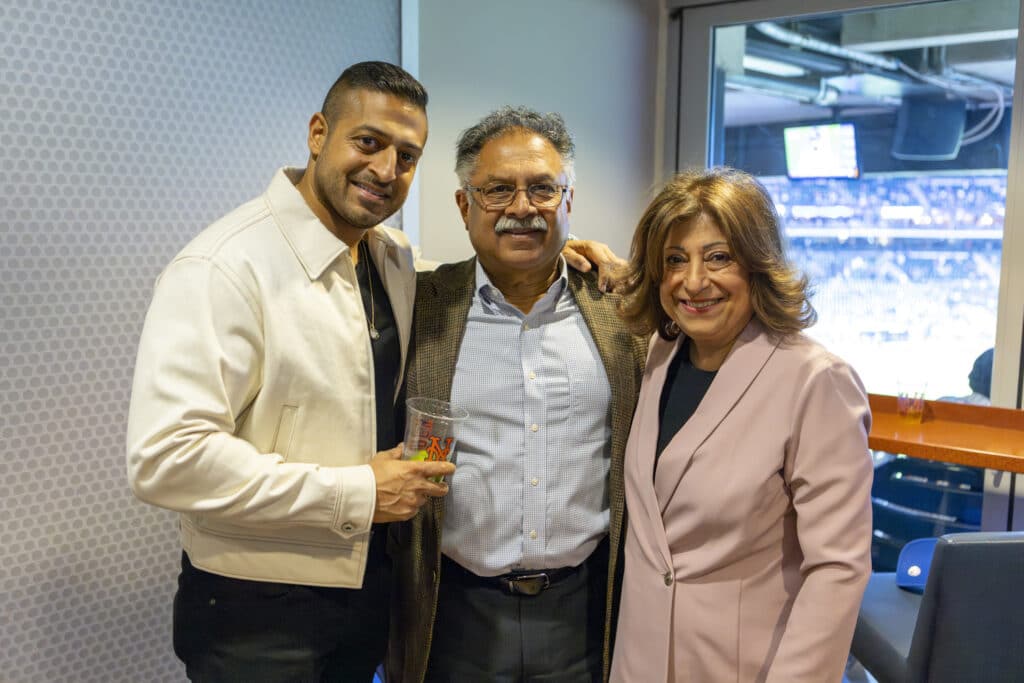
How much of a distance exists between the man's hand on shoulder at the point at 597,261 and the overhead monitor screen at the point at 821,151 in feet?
6.42

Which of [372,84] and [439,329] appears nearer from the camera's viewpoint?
[372,84]

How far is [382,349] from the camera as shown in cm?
185

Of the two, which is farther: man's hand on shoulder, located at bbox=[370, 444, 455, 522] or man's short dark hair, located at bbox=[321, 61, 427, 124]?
man's short dark hair, located at bbox=[321, 61, 427, 124]

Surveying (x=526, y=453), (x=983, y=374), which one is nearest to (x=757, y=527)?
(x=526, y=453)

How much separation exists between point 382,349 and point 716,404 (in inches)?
26.4

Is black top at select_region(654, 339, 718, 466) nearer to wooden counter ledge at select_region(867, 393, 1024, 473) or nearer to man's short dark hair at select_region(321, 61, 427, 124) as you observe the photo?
man's short dark hair at select_region(321, 61, 427, 124)

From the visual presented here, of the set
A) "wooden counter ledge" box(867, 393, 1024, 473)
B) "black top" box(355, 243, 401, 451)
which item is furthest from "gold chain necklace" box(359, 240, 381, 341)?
"wooden counter ledge" box(867, 393, 1024, 473)

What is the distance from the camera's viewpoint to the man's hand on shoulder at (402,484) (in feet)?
5.37

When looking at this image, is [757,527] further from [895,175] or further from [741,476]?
[895,175]

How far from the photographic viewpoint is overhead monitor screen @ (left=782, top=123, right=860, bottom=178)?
367cm

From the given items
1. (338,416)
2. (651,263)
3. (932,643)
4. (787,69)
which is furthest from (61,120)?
(787,69)

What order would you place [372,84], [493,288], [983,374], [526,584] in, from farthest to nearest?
[983,374]
[493,288]
[526,584]
[372,84]

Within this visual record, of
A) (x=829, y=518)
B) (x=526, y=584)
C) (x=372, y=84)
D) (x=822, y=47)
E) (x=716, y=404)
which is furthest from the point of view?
(x=822, y=47)

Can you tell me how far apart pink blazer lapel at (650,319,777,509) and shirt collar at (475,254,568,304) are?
46 cm
